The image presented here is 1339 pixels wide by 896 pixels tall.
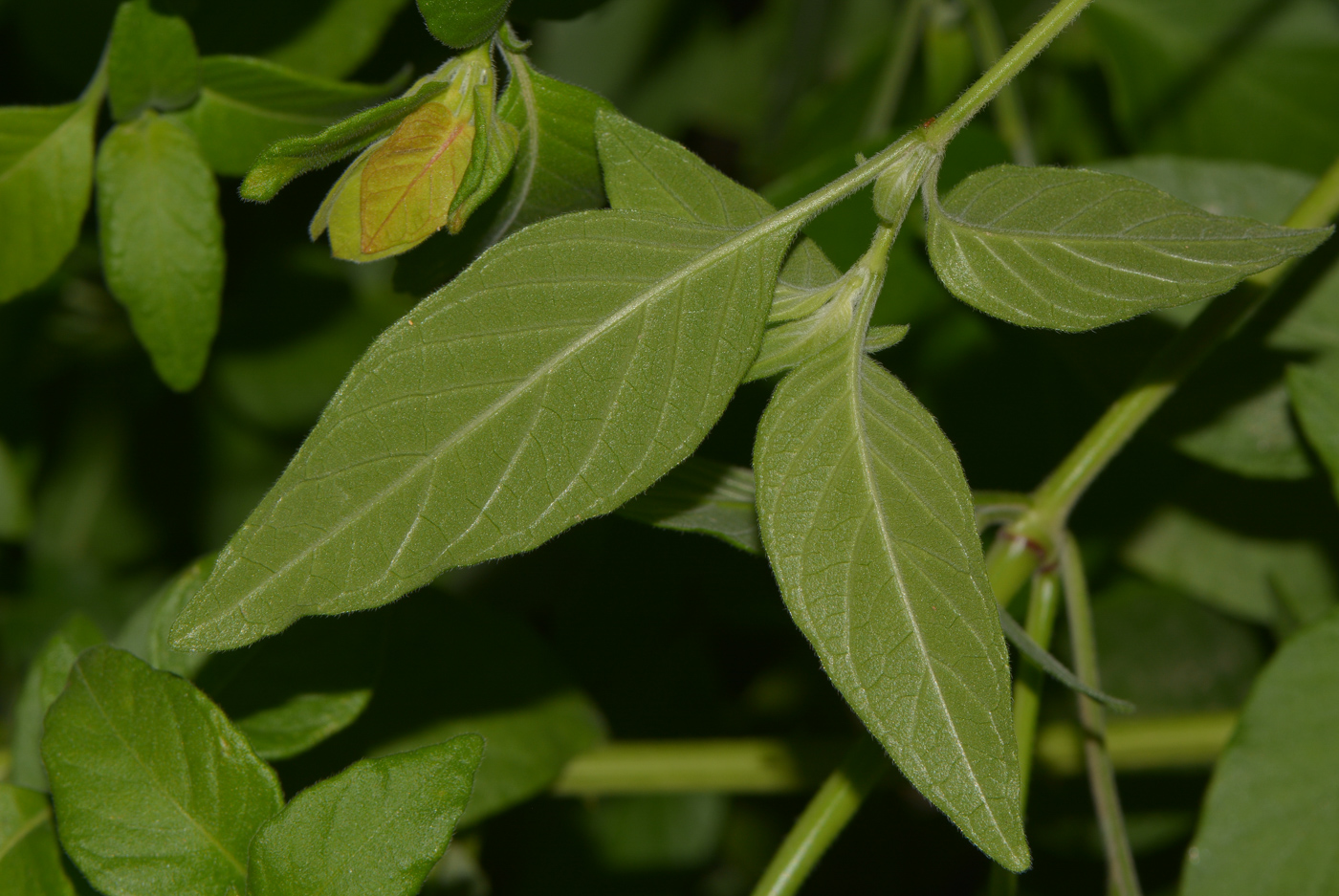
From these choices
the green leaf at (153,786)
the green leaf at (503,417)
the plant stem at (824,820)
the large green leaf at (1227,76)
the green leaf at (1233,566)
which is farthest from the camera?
the large green leaf at (1227,76)

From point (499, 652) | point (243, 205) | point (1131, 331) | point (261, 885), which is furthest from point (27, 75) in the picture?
point (1131, 331)

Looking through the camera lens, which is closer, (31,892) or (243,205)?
(31,892)

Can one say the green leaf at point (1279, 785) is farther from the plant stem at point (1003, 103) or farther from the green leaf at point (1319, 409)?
the plant stem at point (1003, 103)

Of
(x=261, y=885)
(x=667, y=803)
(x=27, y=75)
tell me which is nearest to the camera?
(x=261, y=885)

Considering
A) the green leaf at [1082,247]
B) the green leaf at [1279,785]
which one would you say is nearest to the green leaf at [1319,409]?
the green leaf at [1279,785]

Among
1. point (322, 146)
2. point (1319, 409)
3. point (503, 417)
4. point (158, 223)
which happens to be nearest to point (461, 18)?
point (322, 146)

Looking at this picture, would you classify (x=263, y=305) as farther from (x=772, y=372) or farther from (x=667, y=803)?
(x=772, y=372)
